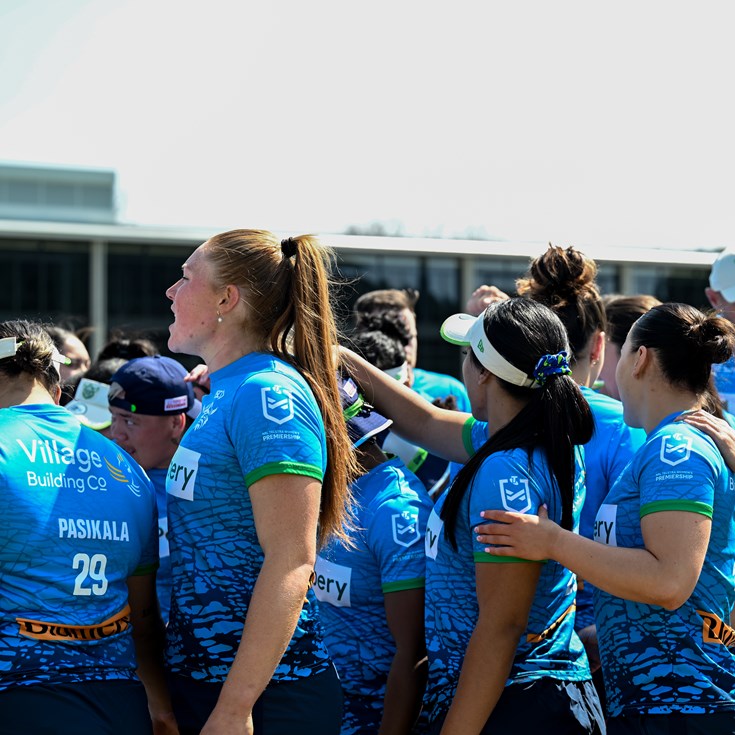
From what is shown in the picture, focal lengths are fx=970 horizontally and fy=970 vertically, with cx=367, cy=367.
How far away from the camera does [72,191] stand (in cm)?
4038

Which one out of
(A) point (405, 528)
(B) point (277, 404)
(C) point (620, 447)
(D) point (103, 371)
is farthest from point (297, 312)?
(D) point (103, 371)

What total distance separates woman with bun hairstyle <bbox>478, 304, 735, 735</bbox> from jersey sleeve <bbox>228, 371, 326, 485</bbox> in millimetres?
516

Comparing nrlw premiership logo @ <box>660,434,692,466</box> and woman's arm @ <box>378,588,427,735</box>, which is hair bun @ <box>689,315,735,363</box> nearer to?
nrlw premiership logo @ <box>660,434,692,466</box>

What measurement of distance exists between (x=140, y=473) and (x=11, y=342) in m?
0.50

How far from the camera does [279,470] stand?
2.23 metres

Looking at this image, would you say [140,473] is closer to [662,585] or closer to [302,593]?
[302,593]

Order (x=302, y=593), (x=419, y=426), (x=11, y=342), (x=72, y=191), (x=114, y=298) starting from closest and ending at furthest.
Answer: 1. (x=302, y=593)
2. (x=11, y=342)
3. (x=419, y=426)
4. (x=114, y=298)
5. (x=72, y=191)

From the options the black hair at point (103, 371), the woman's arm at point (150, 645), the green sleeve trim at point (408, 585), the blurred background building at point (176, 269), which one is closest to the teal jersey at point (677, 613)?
the green sleeve trim at point (408, 585)

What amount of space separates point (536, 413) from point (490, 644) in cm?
63

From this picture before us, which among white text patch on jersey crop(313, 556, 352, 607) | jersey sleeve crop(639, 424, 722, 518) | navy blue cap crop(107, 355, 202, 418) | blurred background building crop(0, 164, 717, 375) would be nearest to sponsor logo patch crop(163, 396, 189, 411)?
navy blue cap crop(107, 355, 202, 418)

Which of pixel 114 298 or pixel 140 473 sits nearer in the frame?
pixel 140 473

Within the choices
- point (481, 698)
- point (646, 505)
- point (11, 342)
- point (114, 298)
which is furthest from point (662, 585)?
point (114, 298)

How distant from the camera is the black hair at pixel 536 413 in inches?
103

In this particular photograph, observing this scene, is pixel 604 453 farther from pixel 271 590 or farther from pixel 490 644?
pixel 271 590
